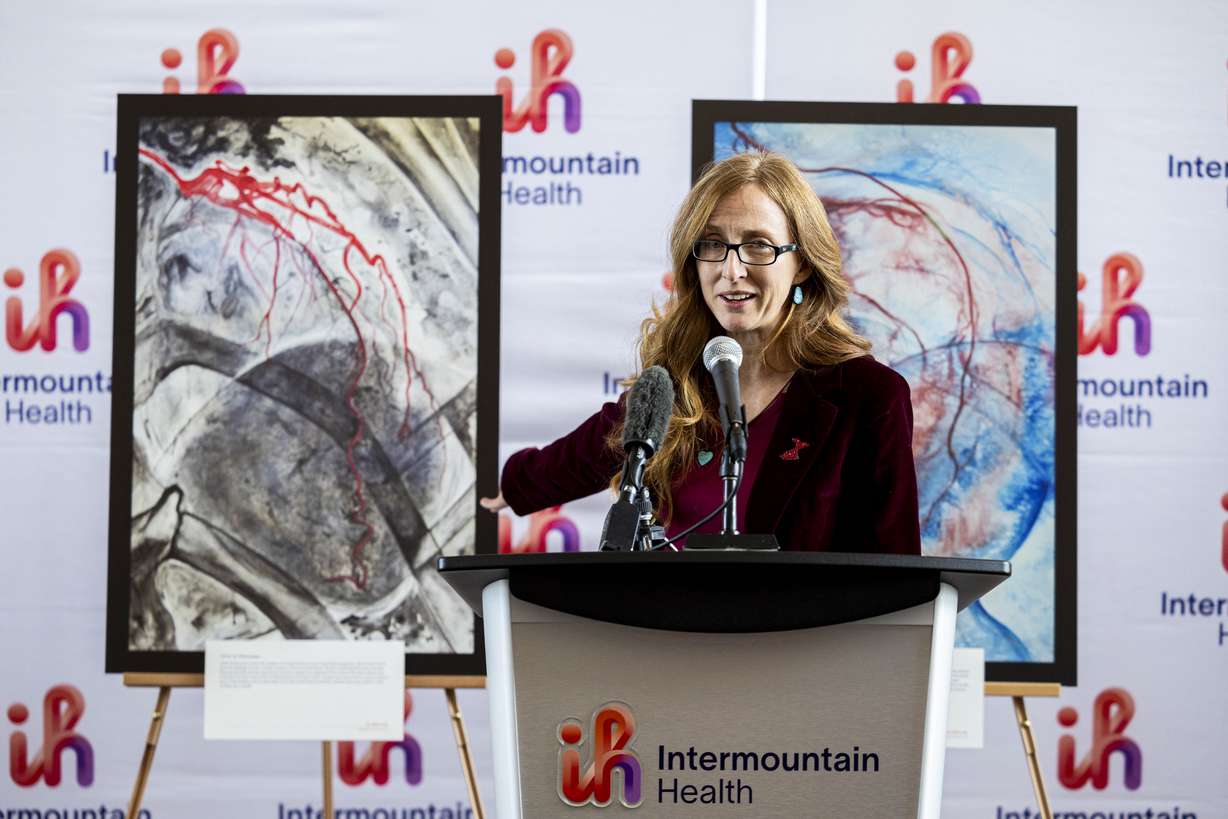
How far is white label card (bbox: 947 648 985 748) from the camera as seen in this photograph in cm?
336

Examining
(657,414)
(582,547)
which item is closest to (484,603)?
(657,414)

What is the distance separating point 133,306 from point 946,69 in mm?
2451

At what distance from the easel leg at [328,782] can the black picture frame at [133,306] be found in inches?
12.0

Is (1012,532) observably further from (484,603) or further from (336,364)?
(484,603)

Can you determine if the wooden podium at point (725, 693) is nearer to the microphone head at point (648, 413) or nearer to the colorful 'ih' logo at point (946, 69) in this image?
the microphone head at point (648, 413)

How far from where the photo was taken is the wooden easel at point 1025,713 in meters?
3.35

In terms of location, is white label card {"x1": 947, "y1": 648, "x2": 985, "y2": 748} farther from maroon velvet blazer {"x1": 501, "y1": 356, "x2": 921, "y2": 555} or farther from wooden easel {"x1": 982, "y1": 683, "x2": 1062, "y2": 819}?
maroon velvet blazer {"x1": 501, "y1": 356, "x2": 921, "y2": 555}

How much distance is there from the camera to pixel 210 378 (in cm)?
371

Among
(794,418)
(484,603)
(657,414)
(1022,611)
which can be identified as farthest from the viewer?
(1022,611)

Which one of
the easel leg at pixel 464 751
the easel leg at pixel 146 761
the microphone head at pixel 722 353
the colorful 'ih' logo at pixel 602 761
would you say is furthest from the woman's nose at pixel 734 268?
the easel leg at pixel 146 761

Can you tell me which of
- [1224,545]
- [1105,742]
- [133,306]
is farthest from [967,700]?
[133,306]

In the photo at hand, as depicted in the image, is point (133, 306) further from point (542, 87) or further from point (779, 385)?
point (779, 385)

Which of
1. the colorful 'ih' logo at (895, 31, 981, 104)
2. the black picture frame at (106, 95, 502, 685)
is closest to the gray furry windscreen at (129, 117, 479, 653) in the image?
the black picture frame at (106, 95, 502, 685)

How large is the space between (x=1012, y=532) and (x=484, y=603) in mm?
2592
